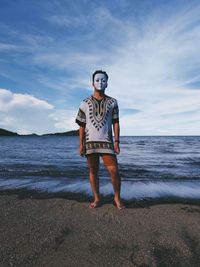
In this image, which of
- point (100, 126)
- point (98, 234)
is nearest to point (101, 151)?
point (100, 126)

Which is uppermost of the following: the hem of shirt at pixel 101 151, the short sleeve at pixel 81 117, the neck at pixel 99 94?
the neck at pixel 99 94

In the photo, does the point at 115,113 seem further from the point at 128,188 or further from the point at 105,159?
the point at 128,188

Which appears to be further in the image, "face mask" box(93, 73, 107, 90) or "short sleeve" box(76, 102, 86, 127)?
"short sleeve" box(76, 102, 86, 127)

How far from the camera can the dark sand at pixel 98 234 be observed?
2357mm

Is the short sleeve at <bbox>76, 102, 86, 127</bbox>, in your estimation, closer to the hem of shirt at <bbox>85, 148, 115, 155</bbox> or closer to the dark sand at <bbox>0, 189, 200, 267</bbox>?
the hem of shirt at <bbox>85, 148, 115, 155</bbox>

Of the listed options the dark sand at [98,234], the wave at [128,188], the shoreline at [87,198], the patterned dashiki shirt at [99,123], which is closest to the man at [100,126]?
the patterned dashiki shirt at [99,123]

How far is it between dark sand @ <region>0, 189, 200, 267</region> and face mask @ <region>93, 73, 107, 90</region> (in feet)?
5.94

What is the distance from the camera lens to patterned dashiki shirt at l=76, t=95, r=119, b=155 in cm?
407

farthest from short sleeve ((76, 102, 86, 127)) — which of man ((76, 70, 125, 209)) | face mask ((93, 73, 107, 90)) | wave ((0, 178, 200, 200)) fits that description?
wave ((0, 178, 200, 200))

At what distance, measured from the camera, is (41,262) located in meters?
2.30

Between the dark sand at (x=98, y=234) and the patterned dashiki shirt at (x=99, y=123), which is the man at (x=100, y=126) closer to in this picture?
the patterned dashiki shirt at (x=99, y=123)

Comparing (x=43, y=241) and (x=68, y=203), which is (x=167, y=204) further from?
(x=43, y=241)

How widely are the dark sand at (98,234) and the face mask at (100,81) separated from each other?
181 centimetres

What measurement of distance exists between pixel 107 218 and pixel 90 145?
114 cm
